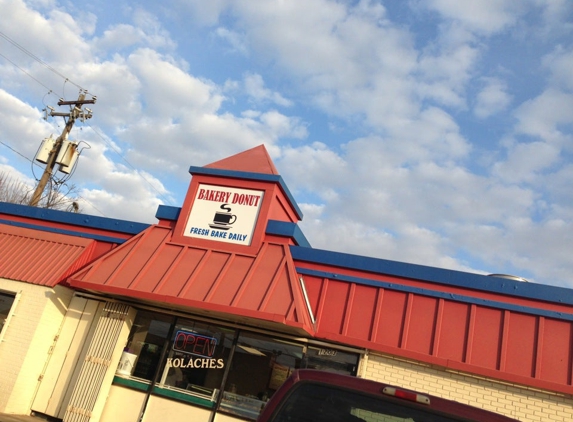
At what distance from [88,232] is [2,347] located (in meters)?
3.33

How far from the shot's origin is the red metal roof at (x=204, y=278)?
9.97m

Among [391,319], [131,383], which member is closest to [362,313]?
[391,319]

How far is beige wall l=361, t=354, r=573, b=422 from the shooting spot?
349 inches

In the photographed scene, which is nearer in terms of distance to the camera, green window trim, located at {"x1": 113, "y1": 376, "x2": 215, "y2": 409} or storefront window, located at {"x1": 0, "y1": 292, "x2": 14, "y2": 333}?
green window trim, located at {"x1": 113, "y1": 376, "x2": 215, "y2": 409}

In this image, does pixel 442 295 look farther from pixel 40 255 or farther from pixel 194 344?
pixel 40 255

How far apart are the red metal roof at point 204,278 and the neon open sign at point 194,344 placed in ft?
3.61

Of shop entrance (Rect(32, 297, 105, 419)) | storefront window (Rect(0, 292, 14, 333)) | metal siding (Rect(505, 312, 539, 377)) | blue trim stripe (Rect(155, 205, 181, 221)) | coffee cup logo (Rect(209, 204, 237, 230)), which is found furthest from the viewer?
blue trim stripe (Rect(155, 205, 181, 221))

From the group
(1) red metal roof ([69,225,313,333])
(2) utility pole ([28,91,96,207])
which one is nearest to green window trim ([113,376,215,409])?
(1) red metal roof ([69,225,313,333])

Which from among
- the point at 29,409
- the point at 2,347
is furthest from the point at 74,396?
the point at 2,347

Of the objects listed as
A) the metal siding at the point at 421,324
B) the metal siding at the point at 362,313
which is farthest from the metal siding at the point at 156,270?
the metal siding at the point at 421,324

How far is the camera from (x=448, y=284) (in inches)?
399

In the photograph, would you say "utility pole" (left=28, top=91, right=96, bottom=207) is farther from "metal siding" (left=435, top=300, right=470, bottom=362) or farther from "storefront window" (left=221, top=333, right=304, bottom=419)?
"metal siding" (left=435, top=300, right=470, bottom=362)

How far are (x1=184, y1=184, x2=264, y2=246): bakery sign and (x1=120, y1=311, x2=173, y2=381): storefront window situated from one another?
83.1 inches

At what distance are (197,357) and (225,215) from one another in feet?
10.9
